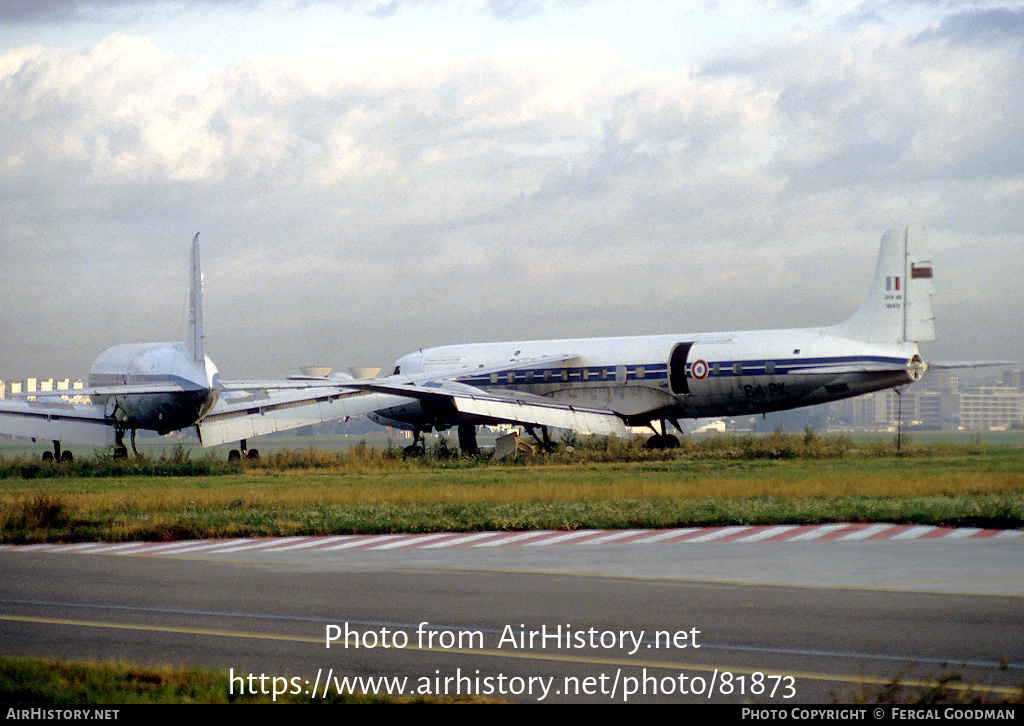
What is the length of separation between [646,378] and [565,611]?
33.9 metres

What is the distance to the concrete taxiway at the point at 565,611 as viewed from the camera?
8.76 metres

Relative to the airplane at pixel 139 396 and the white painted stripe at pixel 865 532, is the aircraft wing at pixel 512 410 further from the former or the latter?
the white painted stripe at pixel 865 532

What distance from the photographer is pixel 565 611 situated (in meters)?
11.6

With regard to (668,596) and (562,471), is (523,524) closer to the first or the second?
(668,596)

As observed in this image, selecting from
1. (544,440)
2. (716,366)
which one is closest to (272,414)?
(544,440)

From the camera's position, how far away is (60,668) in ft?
29.7

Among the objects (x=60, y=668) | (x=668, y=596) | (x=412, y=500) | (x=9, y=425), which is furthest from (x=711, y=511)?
(x=9, y=425)

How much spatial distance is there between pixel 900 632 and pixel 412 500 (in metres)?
15.3

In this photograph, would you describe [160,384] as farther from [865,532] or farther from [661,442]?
[865,532]

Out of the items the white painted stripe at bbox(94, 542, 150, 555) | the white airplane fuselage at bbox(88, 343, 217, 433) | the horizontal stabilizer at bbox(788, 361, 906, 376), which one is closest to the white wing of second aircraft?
the white airplane fuselage at bbox(88, 343, 217, 433)

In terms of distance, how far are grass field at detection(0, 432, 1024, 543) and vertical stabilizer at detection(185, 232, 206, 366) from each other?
409cm

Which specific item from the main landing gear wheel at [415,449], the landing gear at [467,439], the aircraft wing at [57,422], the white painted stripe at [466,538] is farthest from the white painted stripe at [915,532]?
the aircraft wing at [57,422]

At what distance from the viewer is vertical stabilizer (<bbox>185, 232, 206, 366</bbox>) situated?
4338 cm
